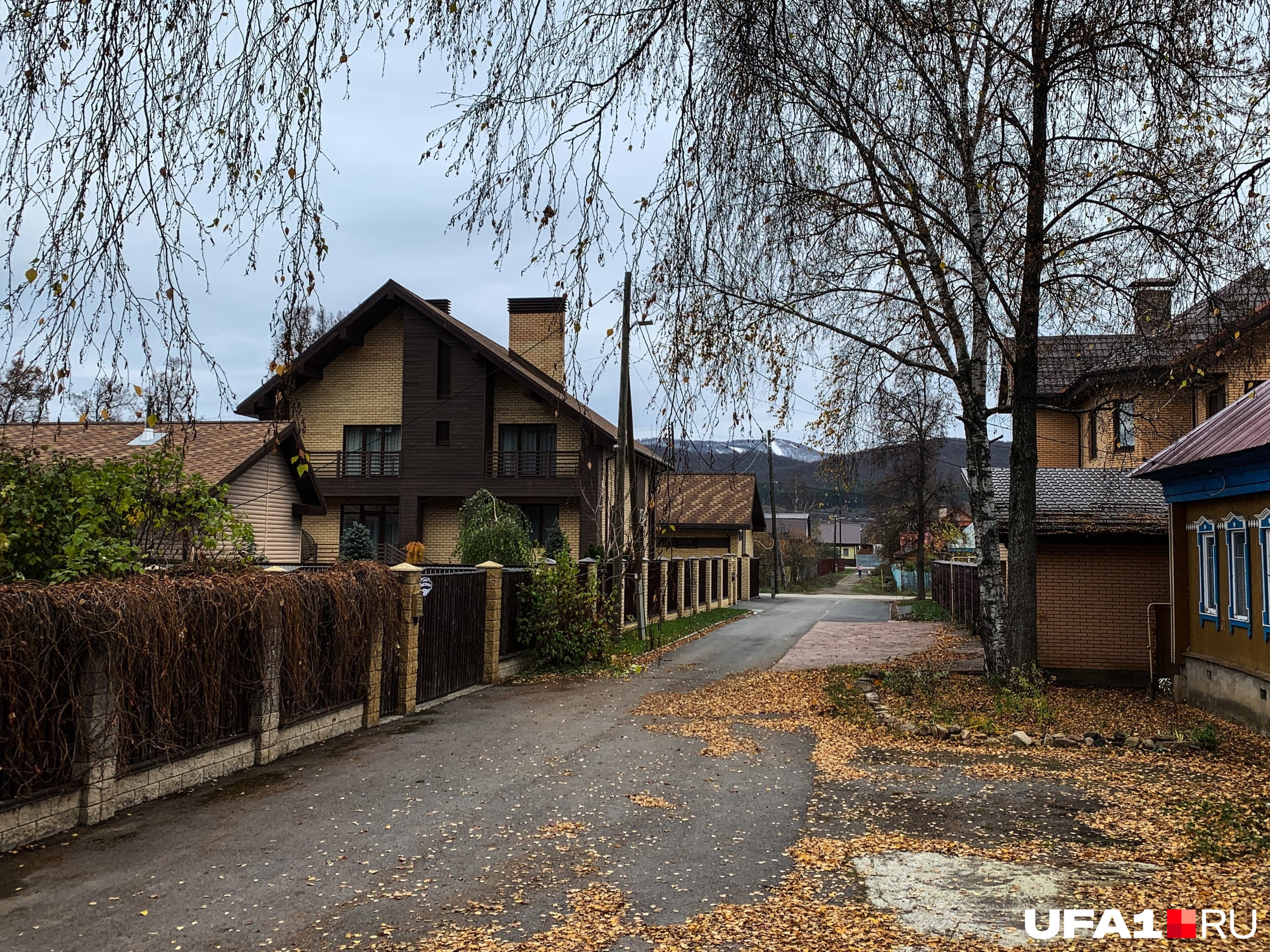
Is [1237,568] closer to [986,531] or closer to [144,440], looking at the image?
[986,531]

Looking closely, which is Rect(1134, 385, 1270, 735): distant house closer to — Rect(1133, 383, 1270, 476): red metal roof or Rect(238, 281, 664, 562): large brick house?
Rect(1133, 383, 1270, 476): red metal roof

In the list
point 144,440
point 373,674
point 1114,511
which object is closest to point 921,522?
point 1114,511

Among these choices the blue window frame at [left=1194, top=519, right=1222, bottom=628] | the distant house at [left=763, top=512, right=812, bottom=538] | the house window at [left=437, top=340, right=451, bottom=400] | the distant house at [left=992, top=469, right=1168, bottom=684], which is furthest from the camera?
the distant house at [left=763, top=512, right=812, bottom=538]

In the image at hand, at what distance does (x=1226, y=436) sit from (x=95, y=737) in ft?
44.7

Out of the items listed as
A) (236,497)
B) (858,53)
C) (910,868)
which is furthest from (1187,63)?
(236,497)

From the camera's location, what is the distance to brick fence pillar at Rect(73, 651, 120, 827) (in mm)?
7180

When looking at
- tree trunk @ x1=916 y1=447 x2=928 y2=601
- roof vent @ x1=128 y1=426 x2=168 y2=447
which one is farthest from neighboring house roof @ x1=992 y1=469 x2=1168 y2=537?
tree trunk @ x1=916 y1=447 x2=928 y2=601

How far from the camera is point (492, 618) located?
15.7 metres

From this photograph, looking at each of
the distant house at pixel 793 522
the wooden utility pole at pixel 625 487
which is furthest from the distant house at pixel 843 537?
the wooden utility pole at pixel 625 487

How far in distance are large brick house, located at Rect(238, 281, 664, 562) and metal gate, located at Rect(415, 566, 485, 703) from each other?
13840 millimetres

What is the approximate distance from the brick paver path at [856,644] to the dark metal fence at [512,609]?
4780 mm

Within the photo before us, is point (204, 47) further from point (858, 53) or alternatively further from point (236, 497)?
point (236, 497)

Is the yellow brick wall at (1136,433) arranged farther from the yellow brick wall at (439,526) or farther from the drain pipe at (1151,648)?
the yellow brick wall at (439,526)

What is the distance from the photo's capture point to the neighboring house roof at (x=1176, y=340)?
9.85 meters
